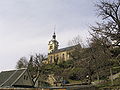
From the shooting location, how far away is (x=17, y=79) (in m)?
42.6

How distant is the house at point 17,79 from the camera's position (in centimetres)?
4212

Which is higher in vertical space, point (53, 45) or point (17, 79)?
point (53, 45)

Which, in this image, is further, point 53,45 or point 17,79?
point 53,45

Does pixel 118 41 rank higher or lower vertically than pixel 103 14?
lower

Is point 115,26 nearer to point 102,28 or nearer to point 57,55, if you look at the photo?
point 102,28

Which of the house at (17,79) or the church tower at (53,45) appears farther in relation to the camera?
the church tower at (53,45)

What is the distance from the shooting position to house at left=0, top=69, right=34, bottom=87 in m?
42.1

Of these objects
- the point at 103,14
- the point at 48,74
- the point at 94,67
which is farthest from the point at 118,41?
the point at 48,74

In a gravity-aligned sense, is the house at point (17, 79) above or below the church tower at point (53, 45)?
below

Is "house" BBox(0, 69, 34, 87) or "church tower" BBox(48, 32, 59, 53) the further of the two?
"church tower" BBox(48, 32, 59, 53)

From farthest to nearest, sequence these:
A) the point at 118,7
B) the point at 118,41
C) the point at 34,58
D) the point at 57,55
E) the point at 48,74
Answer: the point at 57,55
the point at 48,74
the point at 34,58
the point at 118,7
the point at 118,41

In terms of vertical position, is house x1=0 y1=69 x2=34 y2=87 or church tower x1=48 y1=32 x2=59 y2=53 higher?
church tower x1=48 y1=32 x2=59 y2=53

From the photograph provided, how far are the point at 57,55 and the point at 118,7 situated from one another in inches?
2965

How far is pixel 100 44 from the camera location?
2103 cm
